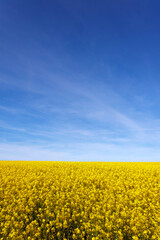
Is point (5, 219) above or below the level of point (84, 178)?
below

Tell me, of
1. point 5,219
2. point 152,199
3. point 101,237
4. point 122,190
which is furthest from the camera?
point 122,190

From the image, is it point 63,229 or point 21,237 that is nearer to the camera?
point 21,237

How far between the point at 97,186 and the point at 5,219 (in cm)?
733

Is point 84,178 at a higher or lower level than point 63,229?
higher

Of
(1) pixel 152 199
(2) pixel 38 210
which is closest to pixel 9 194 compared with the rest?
(2) pixel 38 210

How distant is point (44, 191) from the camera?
38.6 ft

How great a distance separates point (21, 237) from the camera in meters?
6.73

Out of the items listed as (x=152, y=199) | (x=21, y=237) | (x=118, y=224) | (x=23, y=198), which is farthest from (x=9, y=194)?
(x=152, y=199)

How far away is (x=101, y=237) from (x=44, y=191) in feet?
→ 18.1

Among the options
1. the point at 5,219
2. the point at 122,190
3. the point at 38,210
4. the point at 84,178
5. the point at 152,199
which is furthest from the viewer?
the point at 84,178

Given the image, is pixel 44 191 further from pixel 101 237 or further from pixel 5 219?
pixel 101 237

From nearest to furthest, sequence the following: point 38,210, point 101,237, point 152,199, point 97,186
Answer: point 101,237 < point 38,210 < point 152,199 < point 97,186

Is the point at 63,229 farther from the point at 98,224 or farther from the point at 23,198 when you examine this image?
the point at 23,198

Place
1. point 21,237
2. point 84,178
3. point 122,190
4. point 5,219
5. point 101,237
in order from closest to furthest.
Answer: point 21,237 → point 101,237 → point 5,219 → point 122,190 → point 84,178
